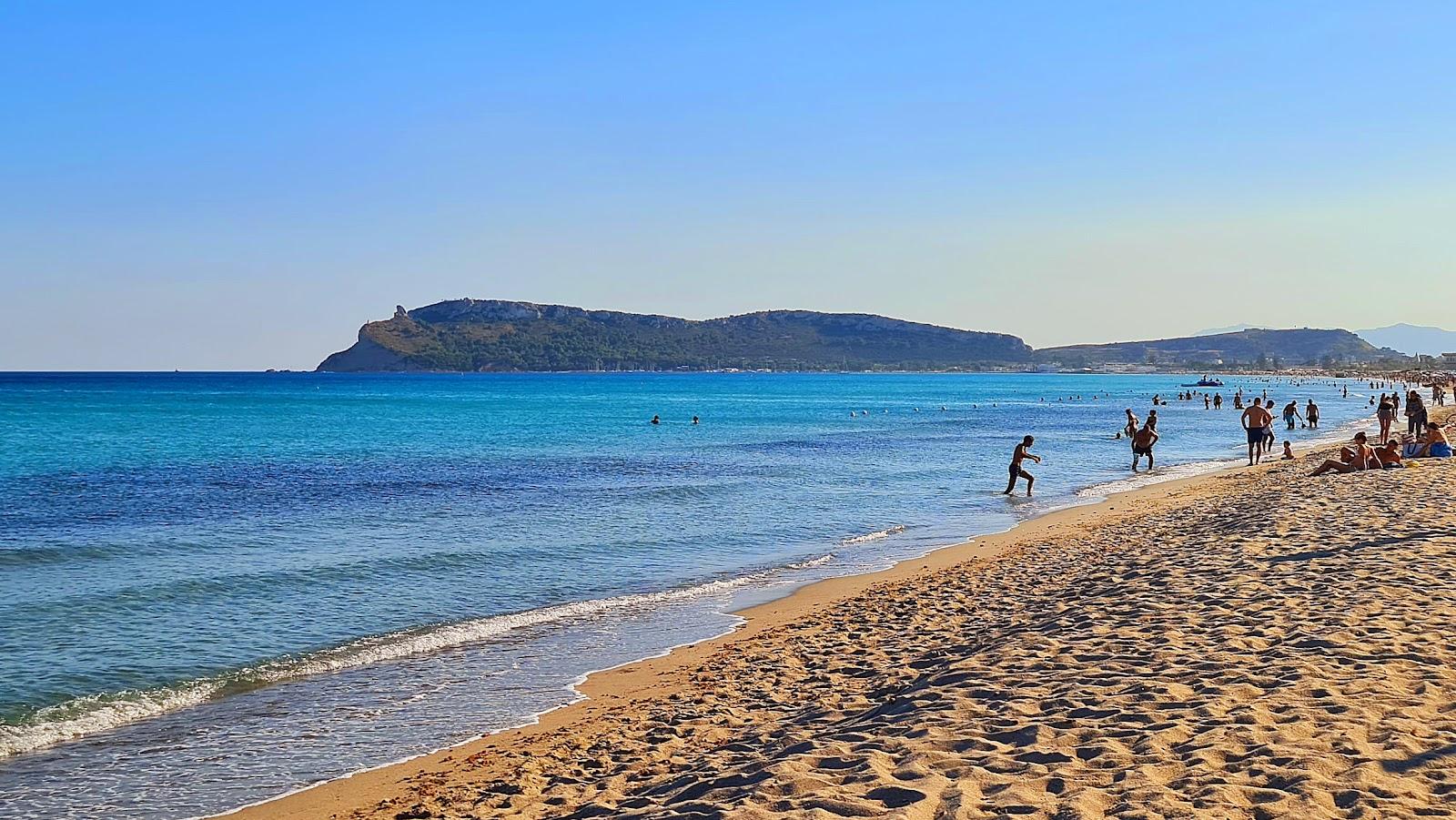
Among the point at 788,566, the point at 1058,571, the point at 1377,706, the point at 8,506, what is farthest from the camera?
the point at 8,506

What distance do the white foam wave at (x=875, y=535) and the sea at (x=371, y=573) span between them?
6 cm

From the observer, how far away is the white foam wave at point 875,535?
57.2 feet

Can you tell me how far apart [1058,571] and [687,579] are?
177 inches

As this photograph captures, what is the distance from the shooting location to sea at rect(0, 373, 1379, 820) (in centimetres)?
800

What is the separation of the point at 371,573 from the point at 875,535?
781cm

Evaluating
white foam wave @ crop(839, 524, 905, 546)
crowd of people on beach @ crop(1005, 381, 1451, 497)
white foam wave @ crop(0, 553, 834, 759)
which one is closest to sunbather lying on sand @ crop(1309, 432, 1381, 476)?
crowd of people on beach @ crop(1005, 381, 1451, 497)

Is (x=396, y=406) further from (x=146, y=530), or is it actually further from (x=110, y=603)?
(x=110, y=603)

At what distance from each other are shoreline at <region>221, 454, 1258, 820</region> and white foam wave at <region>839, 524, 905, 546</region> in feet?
4.78

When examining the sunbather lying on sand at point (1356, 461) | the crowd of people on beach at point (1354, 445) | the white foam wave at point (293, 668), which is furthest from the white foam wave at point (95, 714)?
the sunbather lying on sand at point (1356, 461)

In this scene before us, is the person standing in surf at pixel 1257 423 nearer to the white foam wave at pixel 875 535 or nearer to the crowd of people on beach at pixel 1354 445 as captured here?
the crowd of people on beach at pixel 1354 445

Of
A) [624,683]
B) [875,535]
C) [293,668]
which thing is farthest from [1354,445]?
[293,668]

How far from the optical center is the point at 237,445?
39.8m

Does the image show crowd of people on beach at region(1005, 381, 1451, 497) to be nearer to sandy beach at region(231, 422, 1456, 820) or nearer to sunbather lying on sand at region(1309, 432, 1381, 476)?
sunbather lying on sand at region(1309, 432, 1381, 476)

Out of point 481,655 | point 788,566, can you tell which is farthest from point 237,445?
point 481,655
